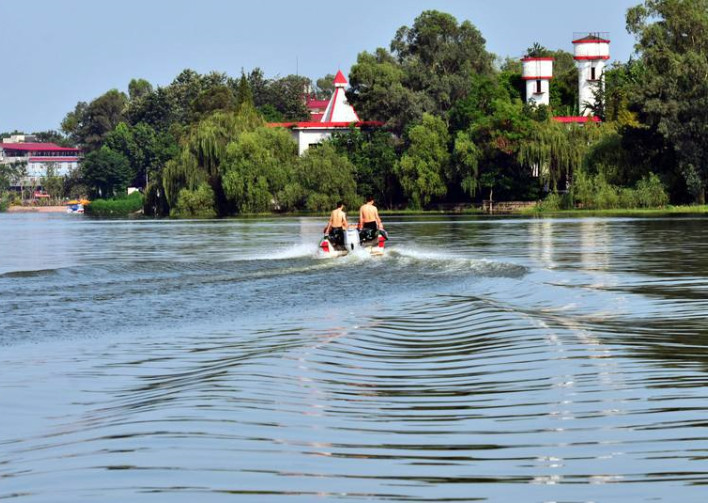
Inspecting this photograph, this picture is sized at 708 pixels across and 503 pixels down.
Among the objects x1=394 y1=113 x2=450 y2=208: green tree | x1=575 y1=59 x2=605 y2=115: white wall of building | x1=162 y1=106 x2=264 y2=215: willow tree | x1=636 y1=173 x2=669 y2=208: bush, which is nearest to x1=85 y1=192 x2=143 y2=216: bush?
x1=162 y1=106 x2=264 y2=215: willow tree

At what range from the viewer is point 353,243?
3678 cm

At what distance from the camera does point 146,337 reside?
57.6 feet

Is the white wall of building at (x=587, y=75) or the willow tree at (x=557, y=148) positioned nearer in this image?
the willow tree at (x=557, y=148)

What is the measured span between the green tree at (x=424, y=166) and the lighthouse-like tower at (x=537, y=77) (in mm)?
16496

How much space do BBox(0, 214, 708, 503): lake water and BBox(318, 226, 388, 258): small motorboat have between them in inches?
375

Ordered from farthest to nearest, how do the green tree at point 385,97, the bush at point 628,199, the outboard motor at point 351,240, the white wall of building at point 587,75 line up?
1. the white wall of building at point 587,75
2. the green tree at point 385,97
3. the bush at point 628,199
4. the outboard motor at point 351,240

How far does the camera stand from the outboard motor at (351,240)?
1444 inches

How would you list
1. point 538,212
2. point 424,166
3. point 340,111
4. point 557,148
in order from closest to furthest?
point 557,148 → point 538,212 → point 424,166 → point 340,111

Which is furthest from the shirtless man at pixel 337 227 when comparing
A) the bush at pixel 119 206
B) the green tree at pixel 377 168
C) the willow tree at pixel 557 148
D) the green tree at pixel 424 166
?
the bush at pixel 119 206

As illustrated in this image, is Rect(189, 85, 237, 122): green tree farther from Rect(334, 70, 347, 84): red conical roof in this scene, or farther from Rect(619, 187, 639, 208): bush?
Rect(619, 187, 639, 208): bush

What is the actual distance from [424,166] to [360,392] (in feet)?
296

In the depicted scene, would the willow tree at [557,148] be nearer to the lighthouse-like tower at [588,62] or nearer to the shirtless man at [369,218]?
the lighthouse-like tower at [588,62]

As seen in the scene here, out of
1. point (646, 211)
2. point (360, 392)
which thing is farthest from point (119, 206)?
point (360, 392)

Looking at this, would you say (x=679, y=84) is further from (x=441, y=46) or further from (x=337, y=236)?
(x=441, y=46)
